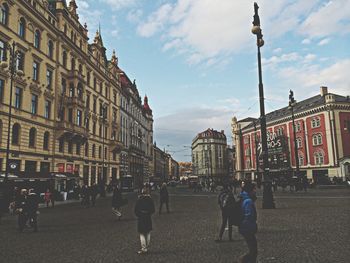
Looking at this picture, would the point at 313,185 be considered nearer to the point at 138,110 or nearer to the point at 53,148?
the point at 53,148

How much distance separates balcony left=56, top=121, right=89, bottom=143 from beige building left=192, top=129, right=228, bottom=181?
91.2 meters

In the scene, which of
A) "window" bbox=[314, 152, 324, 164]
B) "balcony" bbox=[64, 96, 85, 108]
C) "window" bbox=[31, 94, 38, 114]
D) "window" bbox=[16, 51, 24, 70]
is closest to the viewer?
"window" bbox=[16, 51, 24, 70]

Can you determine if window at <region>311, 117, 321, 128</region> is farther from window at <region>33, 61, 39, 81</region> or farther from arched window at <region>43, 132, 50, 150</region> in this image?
window at <region>33, 61, 39, 81</region>

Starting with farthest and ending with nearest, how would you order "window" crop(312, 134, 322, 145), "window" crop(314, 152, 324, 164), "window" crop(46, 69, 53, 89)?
"window" crop(312, 134, 322, 145) → "window" crop(314, 152, 324, 164) → "window" crop(46, 69, 53, 89)

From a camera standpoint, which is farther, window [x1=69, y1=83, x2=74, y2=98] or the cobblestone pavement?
window [x1=69, y1=83, x2=74, y2=98]

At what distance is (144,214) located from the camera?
8.60 m

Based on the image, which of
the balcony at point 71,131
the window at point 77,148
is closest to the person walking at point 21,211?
the balcony at point 71,131

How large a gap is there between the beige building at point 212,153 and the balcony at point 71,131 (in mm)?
91211

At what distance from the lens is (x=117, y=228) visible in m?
13.2

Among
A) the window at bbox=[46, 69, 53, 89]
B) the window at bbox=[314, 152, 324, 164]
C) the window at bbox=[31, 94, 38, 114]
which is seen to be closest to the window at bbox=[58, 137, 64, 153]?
the window at bbox=[31, 94, 38, 114]

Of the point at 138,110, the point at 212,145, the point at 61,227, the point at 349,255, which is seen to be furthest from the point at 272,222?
the point at 212,145

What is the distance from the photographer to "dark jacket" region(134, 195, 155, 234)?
841 cm

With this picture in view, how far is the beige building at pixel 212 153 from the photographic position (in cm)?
13200

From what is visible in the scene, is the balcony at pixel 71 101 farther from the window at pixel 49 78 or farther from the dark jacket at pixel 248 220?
the dark jacket at pixel 248 220
